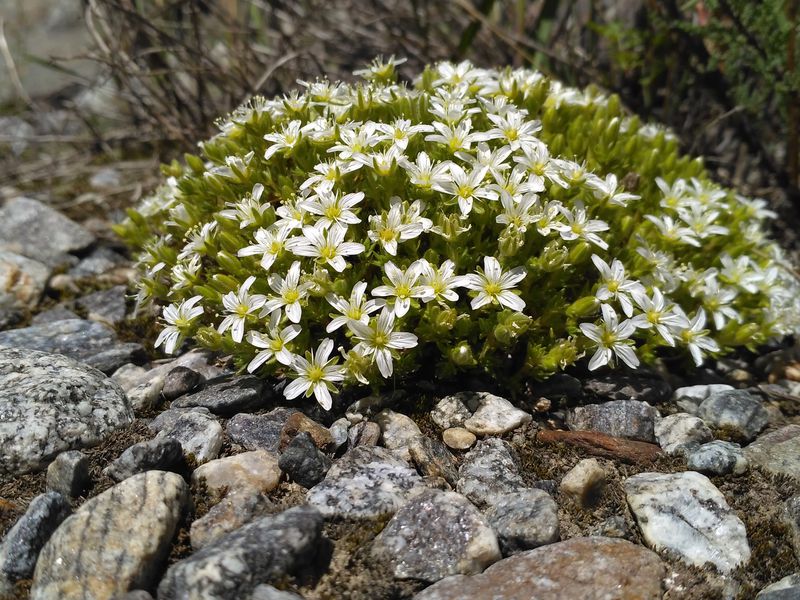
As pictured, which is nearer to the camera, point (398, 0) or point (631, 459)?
point (631, 459)

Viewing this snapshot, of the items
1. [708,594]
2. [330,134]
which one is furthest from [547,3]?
[708,594]

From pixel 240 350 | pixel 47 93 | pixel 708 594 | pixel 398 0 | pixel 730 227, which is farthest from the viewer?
pixel 47 93

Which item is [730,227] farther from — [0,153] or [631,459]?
[0,153]

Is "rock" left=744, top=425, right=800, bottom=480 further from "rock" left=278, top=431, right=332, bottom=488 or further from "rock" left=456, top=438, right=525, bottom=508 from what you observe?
"rock" left=278, top=431, right=332, bottom=488

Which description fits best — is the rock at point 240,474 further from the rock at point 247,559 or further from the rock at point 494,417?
the rock at point 494,417

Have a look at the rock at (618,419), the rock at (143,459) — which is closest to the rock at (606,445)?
the rock at (618,419)

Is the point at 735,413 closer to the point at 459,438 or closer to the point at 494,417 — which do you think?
the point at 494,417

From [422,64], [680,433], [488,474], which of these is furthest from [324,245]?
[422,64]
